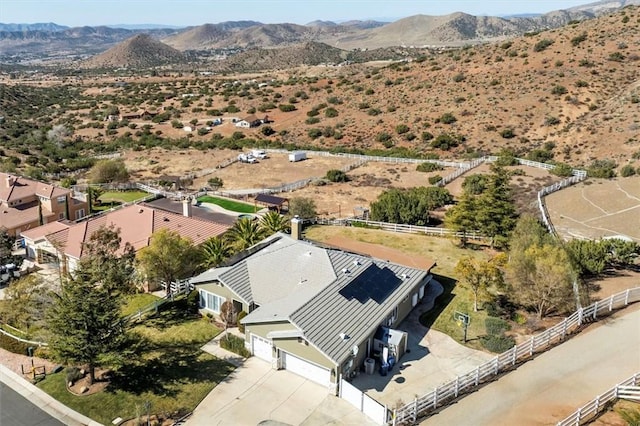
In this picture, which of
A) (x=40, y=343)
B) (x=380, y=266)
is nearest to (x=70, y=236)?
(x=40, y=343)

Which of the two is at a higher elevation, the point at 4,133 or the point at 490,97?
the point at 490,97

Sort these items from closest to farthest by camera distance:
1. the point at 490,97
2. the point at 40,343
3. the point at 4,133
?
the point at 40,343 → the point at 490,97 → the point at 4,133

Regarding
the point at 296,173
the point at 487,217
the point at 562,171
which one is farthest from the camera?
the point at 296,173

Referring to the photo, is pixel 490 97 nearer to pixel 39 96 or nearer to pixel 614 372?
pixel 614 372

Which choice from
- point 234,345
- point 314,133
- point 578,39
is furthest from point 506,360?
point 578,39

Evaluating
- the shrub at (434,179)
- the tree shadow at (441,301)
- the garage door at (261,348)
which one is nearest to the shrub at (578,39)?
the shrub at (434,179)

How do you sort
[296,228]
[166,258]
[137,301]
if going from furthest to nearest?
[296,228], [137,301], [166,258]

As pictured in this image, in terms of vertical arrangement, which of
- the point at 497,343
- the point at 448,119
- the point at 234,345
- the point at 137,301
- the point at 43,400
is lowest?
the point at 137,301

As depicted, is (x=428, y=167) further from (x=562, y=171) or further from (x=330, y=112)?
(x=330, y=112)
